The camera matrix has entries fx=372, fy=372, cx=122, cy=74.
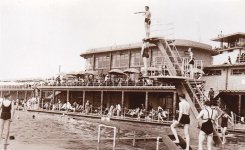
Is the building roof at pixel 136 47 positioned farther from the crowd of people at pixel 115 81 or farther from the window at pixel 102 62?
the crowd of people at pixel 115 81

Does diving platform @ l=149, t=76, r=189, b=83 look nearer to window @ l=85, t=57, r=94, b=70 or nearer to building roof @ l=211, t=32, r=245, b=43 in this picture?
building roof @ l=211, t=32, r=245, b=43

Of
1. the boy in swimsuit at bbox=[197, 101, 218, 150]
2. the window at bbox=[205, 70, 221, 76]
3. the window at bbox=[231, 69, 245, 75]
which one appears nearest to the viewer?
the boy in swimsuit at bbox=[197, 101, 218, 150]

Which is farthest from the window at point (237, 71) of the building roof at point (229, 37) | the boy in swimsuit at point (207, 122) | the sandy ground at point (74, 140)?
the boy in swimsuit at point (207, 122)

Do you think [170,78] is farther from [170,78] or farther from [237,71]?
[237,71]

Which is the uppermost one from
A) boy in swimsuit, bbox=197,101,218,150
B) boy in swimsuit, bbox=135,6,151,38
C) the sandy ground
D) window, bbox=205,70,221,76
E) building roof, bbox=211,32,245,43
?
building roof, bbox=211,32,245,43

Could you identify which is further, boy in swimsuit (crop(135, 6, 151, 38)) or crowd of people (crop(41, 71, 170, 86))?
crowd of people (crop(41, 71, 170, 86))

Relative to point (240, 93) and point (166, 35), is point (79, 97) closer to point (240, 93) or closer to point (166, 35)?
point (240, 93)

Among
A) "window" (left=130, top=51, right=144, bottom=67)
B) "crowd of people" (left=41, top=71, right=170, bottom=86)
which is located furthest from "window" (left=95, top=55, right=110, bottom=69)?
"window" (left=130, top=51, right=144, bottom=67)

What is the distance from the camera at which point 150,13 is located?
51.1 ft

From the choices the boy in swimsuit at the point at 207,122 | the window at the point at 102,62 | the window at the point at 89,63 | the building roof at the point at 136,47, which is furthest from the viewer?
the window at the point at 89,63

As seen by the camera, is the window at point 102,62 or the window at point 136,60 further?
the window at point 102,62

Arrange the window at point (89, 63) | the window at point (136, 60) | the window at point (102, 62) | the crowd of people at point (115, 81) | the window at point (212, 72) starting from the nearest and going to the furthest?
the window at point (212, 72) → the crowd of people at point (115, 81) → the window at point (136, 60) → the window at point (102, 62) → the window at point (89, 63)

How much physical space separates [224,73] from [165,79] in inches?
703

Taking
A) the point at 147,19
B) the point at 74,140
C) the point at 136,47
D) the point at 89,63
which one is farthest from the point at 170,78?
the point at 89,63
